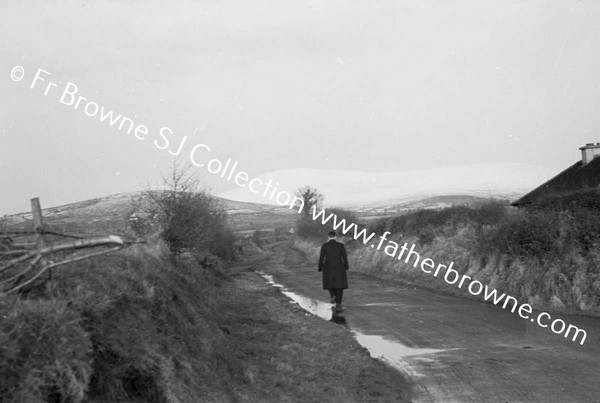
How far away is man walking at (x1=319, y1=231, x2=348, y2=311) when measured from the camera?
A: 1511 centimetres

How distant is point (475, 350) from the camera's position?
977 centimetres

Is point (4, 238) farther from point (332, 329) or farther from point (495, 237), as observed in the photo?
point (495, 237)

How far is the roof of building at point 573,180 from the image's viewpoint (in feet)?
95.0

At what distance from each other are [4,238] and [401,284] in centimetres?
1747

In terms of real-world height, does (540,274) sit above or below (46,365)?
above

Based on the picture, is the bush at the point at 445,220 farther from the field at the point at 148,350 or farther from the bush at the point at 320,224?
the field at the point at 148,350

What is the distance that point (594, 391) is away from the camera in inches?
281

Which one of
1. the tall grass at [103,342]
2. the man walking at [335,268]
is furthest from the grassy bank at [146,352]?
the man walking at [335,268]

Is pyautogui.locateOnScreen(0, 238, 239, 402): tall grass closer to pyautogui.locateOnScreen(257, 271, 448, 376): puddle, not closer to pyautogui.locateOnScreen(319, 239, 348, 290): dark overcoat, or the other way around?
pyautogui.locateOnScreen(257, 271, 448, 376): puddle

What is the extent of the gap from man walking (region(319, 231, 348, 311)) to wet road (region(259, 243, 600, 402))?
0.63 metres

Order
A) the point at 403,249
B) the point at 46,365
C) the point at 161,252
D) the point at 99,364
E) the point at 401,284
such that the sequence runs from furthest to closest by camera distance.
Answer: the point at 403,249, the point at 401,284, the point at 161,252, the point at 99,364, the point at 46,365

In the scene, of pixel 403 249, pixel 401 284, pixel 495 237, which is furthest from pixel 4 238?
pixel 403 249

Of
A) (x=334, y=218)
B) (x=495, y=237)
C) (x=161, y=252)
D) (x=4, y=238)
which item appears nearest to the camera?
(x=4, y=238)

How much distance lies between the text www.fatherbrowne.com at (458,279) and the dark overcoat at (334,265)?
4.01m
